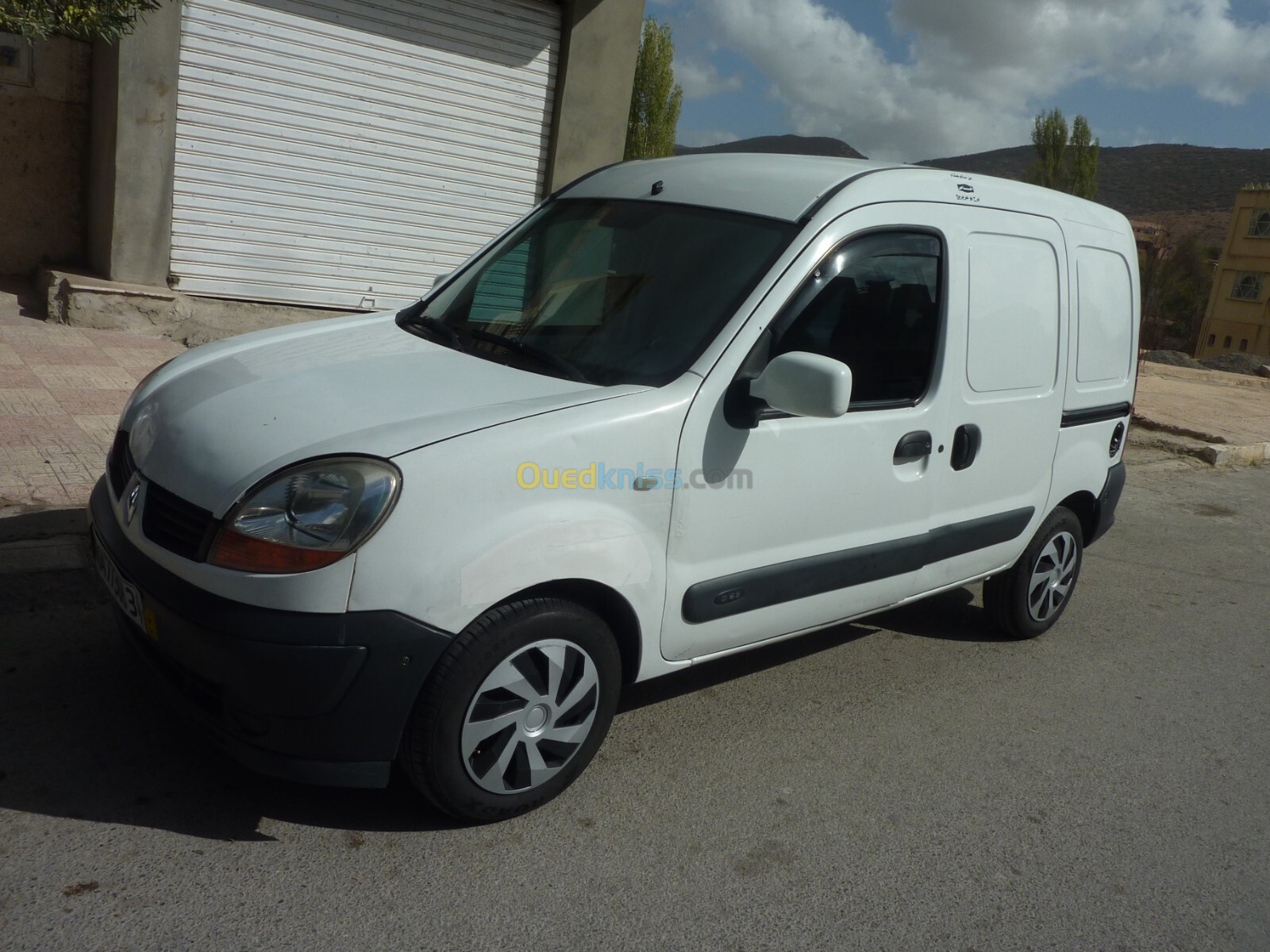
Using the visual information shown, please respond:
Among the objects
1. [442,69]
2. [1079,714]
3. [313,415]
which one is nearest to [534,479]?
[313,415]

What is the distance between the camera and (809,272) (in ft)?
10.9

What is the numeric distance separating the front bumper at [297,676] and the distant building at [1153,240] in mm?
50695

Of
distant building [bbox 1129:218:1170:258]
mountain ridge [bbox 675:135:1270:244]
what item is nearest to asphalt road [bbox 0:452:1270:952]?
distant building [bbox 1129:218:1170:258]

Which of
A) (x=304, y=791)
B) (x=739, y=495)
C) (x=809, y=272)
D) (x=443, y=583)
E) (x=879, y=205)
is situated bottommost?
(x=304, y=791)

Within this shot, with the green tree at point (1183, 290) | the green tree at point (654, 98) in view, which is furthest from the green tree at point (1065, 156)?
the green tree at point (1183, 290)

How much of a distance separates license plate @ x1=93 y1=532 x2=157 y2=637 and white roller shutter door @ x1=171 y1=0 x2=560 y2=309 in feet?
20.5

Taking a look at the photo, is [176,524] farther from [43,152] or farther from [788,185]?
[43,152]

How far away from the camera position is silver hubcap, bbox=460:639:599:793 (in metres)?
2.79

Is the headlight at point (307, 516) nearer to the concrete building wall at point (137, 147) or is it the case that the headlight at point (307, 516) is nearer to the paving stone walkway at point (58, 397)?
the paving stone walkway at point (58, 397)

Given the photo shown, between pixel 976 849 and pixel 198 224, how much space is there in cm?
789

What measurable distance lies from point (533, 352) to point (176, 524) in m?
1.18

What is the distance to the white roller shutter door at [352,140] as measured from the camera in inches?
338

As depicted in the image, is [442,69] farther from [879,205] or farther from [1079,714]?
[1079,714]

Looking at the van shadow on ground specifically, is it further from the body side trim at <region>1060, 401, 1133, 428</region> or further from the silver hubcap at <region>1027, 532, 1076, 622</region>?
the body side trim at <region>1060, 401, 1133, 428</region>
